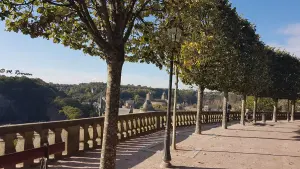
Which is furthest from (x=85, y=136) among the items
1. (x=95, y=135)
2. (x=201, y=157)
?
(x=201, y=157)

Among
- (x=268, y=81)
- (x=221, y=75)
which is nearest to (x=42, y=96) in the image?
(x=268, y=81)

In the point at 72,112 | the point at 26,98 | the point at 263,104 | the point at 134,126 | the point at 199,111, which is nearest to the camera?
the point at 134,126

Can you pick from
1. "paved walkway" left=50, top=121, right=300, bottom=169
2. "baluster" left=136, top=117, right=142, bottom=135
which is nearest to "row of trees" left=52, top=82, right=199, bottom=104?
"baluster" left=136, top=117, right=142, bottom=135

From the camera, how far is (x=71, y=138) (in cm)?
995

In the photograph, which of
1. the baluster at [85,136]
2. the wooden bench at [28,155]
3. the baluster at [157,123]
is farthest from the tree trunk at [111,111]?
the baluster at [157,123]

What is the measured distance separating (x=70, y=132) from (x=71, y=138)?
0.22 metres

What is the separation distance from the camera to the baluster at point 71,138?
9.70 meters

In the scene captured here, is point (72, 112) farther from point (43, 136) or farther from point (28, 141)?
point (28, 141)

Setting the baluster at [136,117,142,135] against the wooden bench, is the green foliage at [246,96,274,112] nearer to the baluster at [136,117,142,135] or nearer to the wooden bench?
the baluster at [136,117,142,135]

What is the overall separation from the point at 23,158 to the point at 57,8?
297cm

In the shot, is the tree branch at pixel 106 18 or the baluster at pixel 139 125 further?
the baluster at pixel 139 125

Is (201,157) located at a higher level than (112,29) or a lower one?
lower

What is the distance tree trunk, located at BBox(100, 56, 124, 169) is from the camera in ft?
20.1

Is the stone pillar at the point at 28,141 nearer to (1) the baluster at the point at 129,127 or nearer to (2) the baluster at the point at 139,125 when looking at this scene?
(1) the baluster at the point at 129,127
